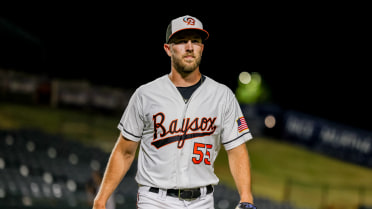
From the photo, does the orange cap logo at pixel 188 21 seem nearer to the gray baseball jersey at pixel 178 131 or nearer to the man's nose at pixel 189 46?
the man's nose at pixel 189 46

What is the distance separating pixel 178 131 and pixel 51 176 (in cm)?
964

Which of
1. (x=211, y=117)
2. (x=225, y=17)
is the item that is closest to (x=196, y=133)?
(x=211, y=117)

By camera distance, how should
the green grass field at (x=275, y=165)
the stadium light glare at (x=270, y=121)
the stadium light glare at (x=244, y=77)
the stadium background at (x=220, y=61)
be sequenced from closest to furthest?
the green grass field at (x=275, y=165) < the stadium background at (x=220, y=61) < the stadium light glare at (x=270, y=121) < the stadium light glare at (x=244, y=77)

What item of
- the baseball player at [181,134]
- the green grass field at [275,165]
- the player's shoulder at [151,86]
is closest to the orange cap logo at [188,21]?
the baseball player at [181,134]

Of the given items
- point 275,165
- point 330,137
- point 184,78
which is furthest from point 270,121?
point 184,78

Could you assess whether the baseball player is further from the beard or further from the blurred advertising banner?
the blurred advertising banner

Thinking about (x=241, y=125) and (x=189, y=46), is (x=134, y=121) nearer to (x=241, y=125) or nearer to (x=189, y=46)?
(x=189, y=46)

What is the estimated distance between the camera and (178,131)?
113 inches

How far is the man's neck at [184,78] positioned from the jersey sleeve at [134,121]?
0.25m

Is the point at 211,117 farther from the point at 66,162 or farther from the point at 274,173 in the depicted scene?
the point at 274,173

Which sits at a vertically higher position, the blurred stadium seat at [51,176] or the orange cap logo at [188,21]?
the orange cap logo at [188,21]

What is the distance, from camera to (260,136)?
25.3 meters

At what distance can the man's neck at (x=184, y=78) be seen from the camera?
2.95 metres

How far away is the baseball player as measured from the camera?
286 cm
